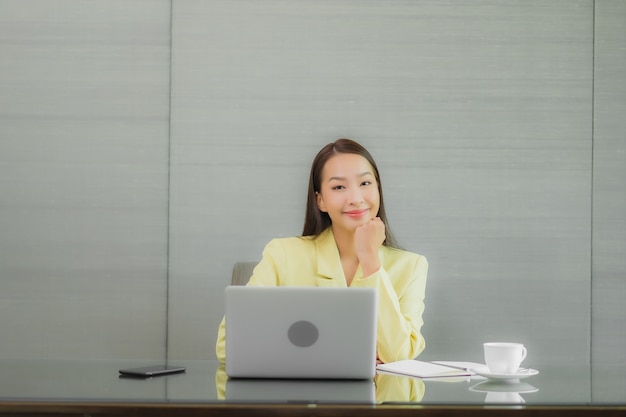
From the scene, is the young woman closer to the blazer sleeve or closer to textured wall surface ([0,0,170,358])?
the blazer sleeve

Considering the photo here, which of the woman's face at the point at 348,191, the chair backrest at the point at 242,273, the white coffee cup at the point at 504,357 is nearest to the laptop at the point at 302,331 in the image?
the white coffee cup at the point at 504,357

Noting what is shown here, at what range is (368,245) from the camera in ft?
9.08

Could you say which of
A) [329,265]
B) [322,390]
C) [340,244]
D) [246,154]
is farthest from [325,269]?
[322,390]

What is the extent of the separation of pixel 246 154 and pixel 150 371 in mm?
1775

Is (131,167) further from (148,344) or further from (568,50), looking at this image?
(568,50)

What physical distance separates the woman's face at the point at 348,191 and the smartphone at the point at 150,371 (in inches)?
43.5

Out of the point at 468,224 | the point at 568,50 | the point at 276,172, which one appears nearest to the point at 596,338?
the point at 468,224

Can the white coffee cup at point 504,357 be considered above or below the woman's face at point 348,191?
below

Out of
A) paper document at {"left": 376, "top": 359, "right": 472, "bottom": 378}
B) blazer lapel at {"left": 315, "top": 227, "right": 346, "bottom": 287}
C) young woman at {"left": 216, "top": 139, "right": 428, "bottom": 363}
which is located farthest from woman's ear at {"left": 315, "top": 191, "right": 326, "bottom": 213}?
paper document at {"left": 376, "top": 359, "right": 472, "bottom": 378}

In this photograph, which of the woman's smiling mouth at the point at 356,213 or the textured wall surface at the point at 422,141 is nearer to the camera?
the woman's smiling mouth at the point at 356,213

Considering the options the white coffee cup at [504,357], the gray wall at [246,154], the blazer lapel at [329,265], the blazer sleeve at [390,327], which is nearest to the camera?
the white coffee cup at [504,357]

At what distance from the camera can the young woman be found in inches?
118

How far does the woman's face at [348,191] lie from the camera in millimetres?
3064

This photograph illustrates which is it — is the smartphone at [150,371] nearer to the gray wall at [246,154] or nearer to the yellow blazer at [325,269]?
the yellow blazer at [325,269]
